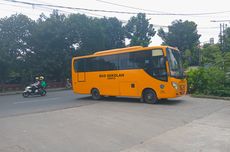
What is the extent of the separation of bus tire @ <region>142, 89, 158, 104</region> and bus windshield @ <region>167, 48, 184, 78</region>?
4.99 feet

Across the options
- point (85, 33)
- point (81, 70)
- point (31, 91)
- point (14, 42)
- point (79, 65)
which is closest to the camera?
point (81, 70)

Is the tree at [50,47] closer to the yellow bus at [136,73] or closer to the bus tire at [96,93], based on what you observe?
the yellow bus at [136,73]

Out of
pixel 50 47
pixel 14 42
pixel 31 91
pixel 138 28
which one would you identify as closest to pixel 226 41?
pixel 138 28

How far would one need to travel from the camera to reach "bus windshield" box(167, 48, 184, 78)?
11.7m

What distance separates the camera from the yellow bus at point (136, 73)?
11727 mm

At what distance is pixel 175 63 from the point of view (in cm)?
1209

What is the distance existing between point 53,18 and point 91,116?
2270 centimetres

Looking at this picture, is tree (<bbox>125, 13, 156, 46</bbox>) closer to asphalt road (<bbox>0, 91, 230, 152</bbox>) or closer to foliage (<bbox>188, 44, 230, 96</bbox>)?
foliage (<bbox>188, 44, 230, 96</bbox>)

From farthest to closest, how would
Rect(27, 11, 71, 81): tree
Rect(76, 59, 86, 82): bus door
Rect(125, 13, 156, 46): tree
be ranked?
Rect(125, 13, 156, 46): tree
Rect(27, 11, 71, 81): tree
Rect(76, 59, 86, 82): bus door

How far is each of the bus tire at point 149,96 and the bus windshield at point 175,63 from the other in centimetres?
152

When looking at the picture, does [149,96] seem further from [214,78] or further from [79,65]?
[79,65]

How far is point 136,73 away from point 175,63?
7.15 feet

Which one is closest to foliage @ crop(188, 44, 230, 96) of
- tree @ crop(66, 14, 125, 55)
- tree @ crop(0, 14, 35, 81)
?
tree @ crop(0, 14, 35, 81)

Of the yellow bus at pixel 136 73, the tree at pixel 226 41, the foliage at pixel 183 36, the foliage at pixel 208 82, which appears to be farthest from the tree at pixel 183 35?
the yellow bus at pixel 136 73
